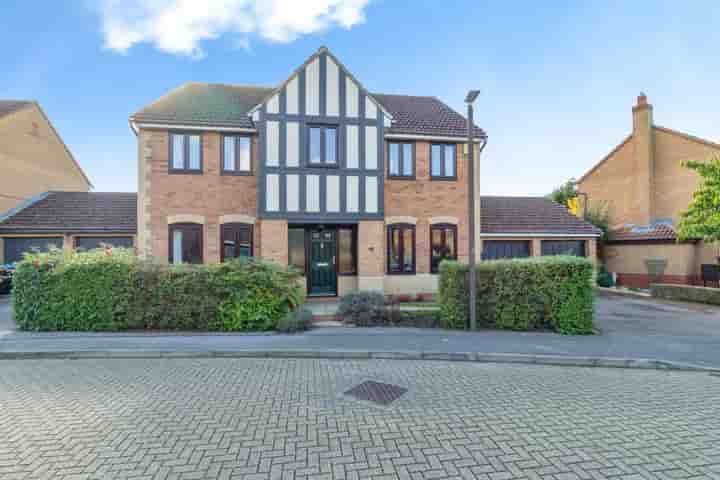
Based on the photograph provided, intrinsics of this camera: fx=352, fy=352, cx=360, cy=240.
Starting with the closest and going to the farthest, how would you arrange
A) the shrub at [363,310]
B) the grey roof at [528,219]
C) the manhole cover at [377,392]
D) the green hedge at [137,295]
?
the manhole cover at [377,392] → the green hedge at [137,295] → the shrub at [363,310] → the grey roof at [528,219]

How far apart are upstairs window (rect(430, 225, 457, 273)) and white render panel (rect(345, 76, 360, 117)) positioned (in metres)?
5.19

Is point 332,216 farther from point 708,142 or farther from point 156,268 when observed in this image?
point 708,142

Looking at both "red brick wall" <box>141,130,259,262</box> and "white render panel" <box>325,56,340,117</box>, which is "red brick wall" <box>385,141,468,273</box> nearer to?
"white render panel" <box>325,56,340,117</box>

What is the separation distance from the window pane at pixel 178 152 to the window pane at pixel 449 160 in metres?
9.66

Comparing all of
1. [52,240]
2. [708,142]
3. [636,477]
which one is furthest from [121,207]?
[708,142]

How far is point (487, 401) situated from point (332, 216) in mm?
8611

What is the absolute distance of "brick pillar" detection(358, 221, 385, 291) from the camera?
1247cm

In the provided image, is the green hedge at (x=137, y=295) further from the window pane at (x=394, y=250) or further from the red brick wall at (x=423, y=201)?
the red brick wall at (x=423, y=201)

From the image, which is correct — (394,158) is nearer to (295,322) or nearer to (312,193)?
(312,193)

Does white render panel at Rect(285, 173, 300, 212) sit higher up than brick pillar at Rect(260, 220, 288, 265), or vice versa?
white render panel at Rect(285, 173, 300, 212)

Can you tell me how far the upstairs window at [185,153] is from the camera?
40.1 feet

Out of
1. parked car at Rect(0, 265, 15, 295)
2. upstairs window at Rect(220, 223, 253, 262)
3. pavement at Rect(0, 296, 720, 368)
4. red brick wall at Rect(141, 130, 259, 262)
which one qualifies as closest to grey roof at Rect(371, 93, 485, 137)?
red brick wall at Rect(141, 130, 259, 262)

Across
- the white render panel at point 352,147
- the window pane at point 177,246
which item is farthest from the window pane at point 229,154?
the white render panel at point 352,147

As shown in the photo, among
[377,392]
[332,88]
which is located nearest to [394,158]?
[332,88]
